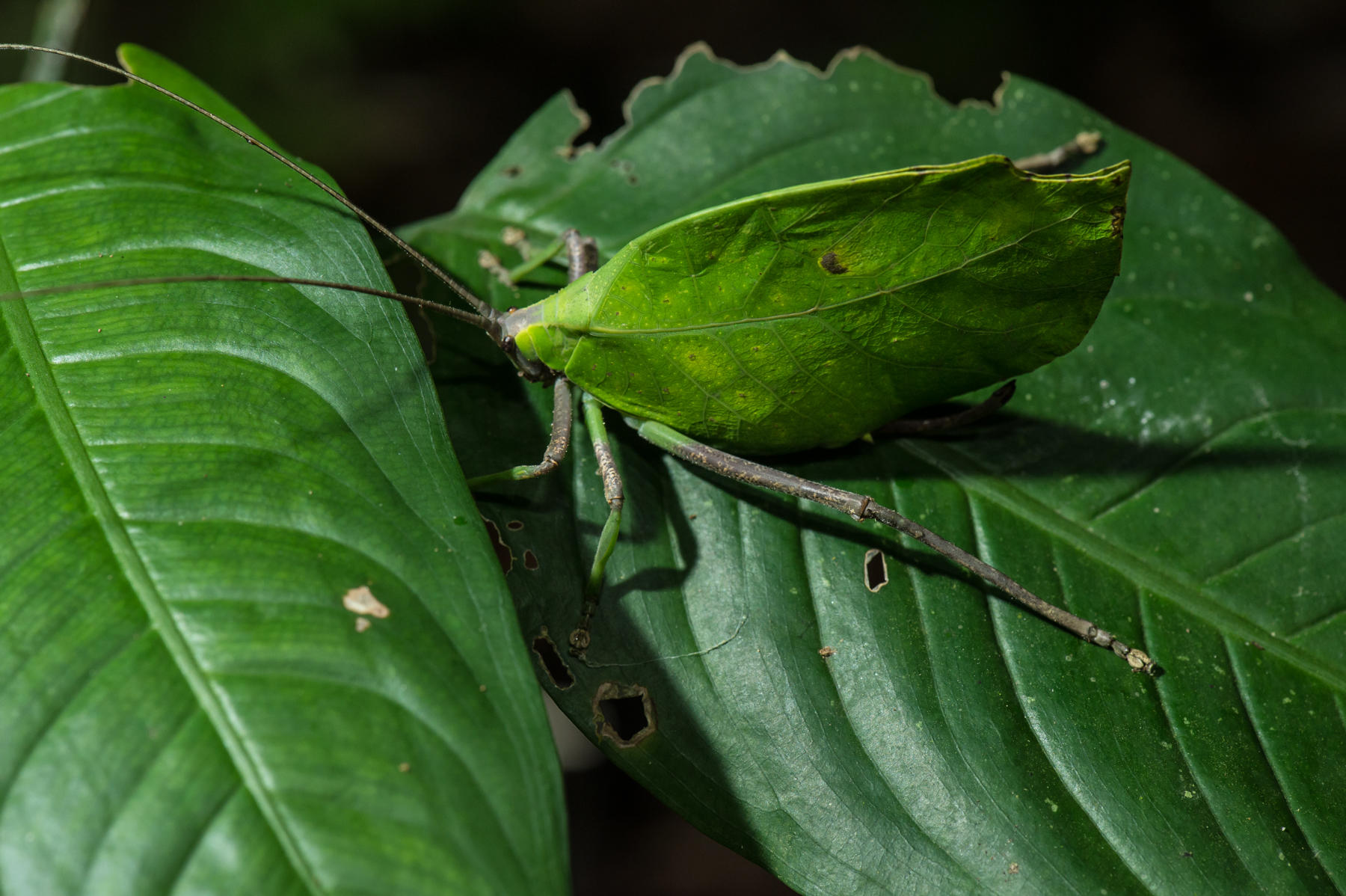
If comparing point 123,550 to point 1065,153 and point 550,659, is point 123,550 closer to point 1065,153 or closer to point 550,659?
point 550,659

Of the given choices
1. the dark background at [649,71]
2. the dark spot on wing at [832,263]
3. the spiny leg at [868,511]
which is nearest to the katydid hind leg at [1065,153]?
the dark spot on wing at [832,263]

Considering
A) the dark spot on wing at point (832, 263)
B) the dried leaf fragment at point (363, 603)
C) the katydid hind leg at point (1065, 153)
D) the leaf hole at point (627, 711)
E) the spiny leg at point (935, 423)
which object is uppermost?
the katydid hind leg at point (1065, 153)

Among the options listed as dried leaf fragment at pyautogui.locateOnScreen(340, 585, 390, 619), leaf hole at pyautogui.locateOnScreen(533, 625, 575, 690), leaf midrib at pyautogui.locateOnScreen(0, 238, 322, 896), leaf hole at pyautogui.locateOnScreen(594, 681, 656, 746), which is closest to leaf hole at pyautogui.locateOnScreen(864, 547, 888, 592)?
leaf hole at pyautogui.locateOnScreen(594, 681, 656, 746)

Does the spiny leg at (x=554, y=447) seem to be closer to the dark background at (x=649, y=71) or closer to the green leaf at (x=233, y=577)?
the green leaf at (x=233, y=577)

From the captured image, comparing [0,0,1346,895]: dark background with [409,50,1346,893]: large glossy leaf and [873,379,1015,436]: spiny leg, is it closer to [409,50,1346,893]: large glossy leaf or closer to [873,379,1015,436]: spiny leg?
[409,50,1346,893]: large glossy leaf

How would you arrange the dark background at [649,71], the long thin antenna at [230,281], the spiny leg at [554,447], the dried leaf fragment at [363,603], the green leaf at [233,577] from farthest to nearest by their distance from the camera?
the dark background at [649,71], the spiny leg at [554,447], the long thin antenna at [230,281], the dried leaf fragment at [363,603], the green leaf at [233,577]

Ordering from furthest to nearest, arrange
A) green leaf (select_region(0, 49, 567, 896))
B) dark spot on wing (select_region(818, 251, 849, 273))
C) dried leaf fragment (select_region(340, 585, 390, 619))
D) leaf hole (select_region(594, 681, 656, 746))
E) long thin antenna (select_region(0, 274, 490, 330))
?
dark spot on wing (select_region(818, 251, 849, 273)) → leaf hole (select_region(594, 681, 656, 746)) → long thin antenna (select_region(0, 274, 490, 330)) → dried leaf fragment (select_region(340, 585, 390, 619)) → green leaf (select_region(0, 49, 567, 896))

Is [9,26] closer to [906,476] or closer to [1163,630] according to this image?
[906,476]
